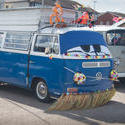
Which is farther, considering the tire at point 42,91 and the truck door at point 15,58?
the truck door at point 15,58

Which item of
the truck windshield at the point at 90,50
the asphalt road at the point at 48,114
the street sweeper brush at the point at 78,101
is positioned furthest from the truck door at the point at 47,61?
the asphalt road at the point at 48,114

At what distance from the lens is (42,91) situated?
8.20 m

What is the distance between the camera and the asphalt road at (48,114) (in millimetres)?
6387

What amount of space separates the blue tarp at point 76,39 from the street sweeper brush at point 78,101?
1215mm

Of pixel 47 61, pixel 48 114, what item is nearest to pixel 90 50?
pixel 47 61

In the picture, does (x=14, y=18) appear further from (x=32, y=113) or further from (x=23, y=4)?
(x=23, y=4)

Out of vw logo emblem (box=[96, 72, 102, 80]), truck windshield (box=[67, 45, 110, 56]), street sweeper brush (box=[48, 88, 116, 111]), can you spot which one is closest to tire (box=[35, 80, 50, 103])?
street sweeper brush (box=[48, 88, 116, 111])

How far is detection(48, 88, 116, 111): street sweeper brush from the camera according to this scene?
731 cm

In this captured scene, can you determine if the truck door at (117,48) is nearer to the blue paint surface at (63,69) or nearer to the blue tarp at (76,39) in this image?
the blue paint surface at (63,69)

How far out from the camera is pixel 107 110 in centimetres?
747

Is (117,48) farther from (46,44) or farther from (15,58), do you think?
(15,58)

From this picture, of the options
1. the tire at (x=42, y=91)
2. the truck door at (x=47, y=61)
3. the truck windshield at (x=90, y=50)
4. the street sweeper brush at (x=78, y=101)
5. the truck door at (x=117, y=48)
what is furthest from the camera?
the truck door at (x=117, y=48)

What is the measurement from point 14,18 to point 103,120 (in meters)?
4.86

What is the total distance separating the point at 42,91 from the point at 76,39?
1786mm
